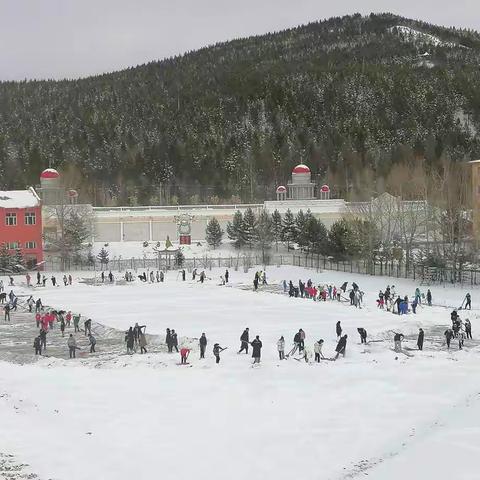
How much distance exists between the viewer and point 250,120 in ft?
440

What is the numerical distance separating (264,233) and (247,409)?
124 ft

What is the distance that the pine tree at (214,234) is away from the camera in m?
62.5

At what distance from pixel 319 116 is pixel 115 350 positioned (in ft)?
382

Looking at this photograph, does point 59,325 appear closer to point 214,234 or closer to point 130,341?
point 130,341

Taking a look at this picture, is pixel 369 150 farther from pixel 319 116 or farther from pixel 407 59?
pixel 407 59

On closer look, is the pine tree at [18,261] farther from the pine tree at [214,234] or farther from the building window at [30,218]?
the pine tree at [214,234]

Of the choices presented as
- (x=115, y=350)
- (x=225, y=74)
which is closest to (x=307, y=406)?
(x=115, y=350)

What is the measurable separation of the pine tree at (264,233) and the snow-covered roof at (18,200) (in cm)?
1767

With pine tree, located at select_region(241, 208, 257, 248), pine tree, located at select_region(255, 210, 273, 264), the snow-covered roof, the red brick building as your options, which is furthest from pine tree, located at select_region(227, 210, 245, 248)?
the snow-covered roof

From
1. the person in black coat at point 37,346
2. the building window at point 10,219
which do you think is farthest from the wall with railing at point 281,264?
the person in black coat at point 37,346

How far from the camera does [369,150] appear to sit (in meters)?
117

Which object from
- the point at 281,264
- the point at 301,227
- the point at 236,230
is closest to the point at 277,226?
the point at 236,230

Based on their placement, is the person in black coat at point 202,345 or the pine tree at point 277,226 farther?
the pine tree at point 277,226

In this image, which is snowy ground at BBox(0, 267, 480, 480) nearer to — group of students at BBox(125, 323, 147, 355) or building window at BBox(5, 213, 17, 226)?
group of students at BBox(125, 323, 147, 355)
